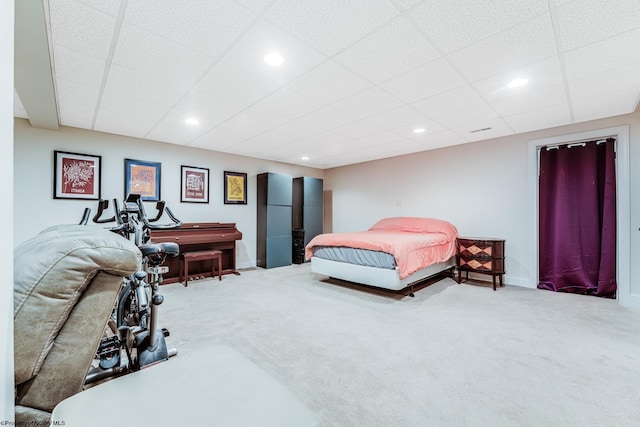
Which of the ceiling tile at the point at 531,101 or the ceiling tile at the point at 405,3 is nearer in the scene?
the ceiling tile at the point at 405,3

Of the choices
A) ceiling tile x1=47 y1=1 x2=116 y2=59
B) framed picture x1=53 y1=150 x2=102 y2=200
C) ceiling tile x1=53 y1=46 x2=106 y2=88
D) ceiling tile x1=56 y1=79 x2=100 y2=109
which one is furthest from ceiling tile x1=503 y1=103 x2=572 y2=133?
framed picture x1=53 y1=150 x2=102 y2=200

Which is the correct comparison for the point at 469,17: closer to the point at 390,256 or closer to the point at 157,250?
the point at 157,250

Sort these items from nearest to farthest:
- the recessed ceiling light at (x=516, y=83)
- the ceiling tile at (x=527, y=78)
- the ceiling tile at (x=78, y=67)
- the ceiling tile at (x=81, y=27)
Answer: the ceiling tile at (x=81, y=27)
the ceiling tile at (x=78, y=67)
the ceiling tile at (x=527, y=78)
the recessed ceiling light at (x=516, y=83)

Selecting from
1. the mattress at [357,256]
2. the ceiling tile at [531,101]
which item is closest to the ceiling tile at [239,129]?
the mattress at [357,256]

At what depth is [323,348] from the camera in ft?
7.20

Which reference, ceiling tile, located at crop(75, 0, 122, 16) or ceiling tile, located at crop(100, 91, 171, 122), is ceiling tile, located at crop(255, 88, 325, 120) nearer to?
ceiling tile, located at crop(100, 91, 171, 122)

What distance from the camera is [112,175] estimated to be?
4.14 meters

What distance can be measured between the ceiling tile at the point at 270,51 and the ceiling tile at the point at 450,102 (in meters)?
1.40

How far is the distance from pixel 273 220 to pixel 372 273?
2707 mm

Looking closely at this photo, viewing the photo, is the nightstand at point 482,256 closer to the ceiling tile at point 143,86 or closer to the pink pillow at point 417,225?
the pink pillow at point 417,225

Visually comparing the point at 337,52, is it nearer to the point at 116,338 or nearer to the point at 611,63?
the point at 611,63

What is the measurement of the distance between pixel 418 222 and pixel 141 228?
160 inches

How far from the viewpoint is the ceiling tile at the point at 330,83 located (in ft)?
7.61

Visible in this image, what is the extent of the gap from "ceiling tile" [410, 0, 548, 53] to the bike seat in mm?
2035
